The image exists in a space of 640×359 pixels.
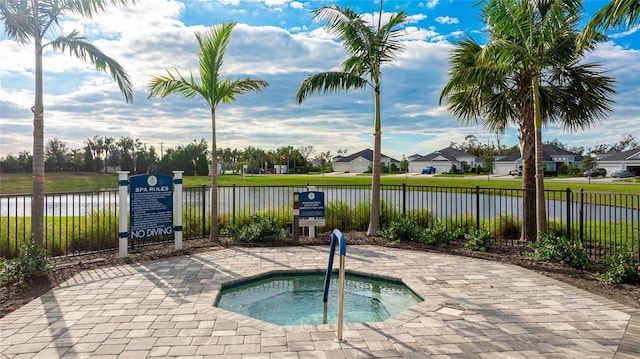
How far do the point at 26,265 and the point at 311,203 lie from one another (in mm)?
5392

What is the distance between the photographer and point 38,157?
627cm

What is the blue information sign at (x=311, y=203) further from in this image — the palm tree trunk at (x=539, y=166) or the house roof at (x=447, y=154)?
the house roof at (x=447, y=154)

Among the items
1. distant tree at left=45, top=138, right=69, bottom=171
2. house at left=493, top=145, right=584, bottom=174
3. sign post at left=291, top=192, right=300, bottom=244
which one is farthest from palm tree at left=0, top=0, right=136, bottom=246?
house at left=493, top=145, right=584, bottom=174

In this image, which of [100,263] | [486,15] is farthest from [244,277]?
[486,15]

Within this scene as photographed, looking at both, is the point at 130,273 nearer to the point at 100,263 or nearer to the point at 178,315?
the point at 100,263

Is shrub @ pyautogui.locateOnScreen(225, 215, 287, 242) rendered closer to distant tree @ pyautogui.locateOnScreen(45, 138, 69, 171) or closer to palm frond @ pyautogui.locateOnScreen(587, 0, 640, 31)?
palm frond @ pyautogui.locateOnScreen(587, 0, 640, 31)

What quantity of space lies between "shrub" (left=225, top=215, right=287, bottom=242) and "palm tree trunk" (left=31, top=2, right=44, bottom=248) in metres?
3.69

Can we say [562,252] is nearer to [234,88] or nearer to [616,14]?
[616,14]

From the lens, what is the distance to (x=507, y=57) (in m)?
7.38

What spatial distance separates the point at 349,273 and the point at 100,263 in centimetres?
436

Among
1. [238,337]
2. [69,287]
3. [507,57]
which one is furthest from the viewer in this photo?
[507,57]

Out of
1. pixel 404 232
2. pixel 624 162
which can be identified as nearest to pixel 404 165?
pixel 624 162

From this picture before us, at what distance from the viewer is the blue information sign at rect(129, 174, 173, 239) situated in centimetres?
734

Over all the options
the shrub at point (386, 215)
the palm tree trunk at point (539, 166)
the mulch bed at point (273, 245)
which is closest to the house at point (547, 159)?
the shrub at point (386, 215)
